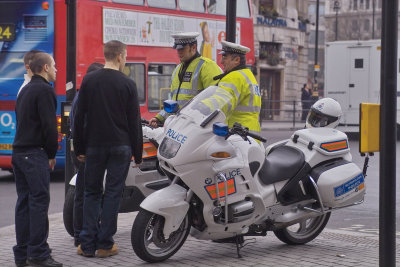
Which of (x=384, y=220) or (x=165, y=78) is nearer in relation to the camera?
(x=384, y=220)

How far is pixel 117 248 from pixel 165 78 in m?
9.25

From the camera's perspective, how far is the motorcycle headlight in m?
6.45

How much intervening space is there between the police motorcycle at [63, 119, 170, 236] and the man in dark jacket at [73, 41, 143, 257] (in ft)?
2.12

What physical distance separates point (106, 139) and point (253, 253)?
1.56 m

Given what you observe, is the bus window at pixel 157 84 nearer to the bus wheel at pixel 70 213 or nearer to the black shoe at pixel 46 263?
the bus wheel at pixel 70 213

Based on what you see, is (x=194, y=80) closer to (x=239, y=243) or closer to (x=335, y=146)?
(x=335, y=146)

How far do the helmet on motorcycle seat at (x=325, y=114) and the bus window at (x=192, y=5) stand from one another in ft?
30.5

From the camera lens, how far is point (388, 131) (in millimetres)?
4785

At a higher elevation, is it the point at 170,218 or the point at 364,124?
the point at 364,124

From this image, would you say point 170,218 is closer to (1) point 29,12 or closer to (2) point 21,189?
(2) point 21,189

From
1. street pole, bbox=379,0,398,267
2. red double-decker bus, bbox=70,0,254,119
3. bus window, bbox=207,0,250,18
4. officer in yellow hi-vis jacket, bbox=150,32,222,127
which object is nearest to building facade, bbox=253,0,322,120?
bus window, bbox=207,0,250,18

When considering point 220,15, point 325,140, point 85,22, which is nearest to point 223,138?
point 325,140

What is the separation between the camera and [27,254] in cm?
647

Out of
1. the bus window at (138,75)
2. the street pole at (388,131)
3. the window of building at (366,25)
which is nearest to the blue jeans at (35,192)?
the street pole at (388,131)
